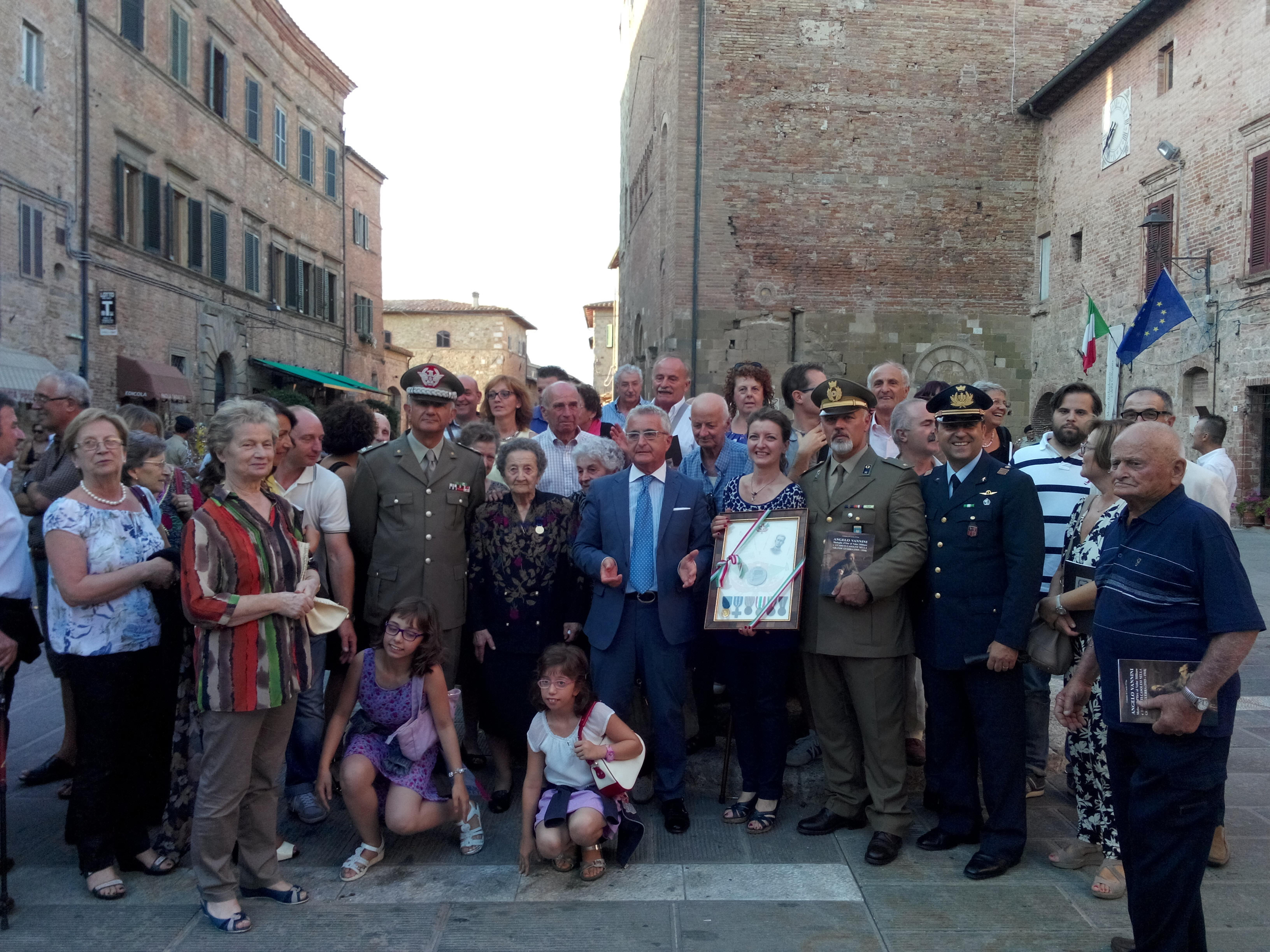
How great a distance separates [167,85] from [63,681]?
20.6 metres

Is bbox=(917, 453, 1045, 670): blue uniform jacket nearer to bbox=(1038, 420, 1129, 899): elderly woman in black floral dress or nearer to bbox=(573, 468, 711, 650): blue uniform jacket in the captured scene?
bbox=(1038, 420, 1129, 899): elderly woman in black floral dress

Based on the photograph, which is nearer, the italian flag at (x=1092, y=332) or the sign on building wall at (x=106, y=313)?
the italian flag at (x=1092, y=332)

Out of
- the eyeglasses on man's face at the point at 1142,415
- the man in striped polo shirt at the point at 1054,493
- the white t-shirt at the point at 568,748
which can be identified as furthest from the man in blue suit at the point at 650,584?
the eyeglasses on man's face at the point at 1142,415

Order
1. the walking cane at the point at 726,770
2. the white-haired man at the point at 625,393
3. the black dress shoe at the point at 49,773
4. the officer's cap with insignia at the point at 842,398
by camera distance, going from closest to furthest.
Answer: the officer's cap with insignia at the point at 842,398
the walking cane at the point at 726,770
the black dress shoe at the point at 49,773
the white-haired man at the point at 625,393

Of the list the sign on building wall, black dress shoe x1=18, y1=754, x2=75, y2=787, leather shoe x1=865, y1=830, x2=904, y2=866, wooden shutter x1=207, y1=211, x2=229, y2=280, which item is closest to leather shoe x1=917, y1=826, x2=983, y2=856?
leather shoe x1=865, y1=830, x2=904, y2=866

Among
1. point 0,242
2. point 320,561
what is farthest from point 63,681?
point 0,242

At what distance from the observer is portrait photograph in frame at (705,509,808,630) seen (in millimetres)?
4453

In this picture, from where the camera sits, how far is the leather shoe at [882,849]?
13.9ft

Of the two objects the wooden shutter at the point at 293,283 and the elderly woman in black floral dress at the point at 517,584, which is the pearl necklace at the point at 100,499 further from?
the wooden shutter at the point at 293,283

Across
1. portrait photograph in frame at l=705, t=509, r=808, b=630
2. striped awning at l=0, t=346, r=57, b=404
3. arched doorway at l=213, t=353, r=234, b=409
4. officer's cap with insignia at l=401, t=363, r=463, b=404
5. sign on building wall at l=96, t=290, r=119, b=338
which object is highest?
sign on building wall at l=96, t=290, r=119, b=338

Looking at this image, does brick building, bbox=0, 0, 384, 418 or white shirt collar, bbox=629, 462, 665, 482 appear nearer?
white shirt collar, bbox=629, 462, 665, 482

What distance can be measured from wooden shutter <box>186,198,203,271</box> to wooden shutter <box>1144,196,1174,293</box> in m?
20.2

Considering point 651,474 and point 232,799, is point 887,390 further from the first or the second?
point 232,799

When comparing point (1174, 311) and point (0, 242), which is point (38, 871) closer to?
point (1174, 311)
